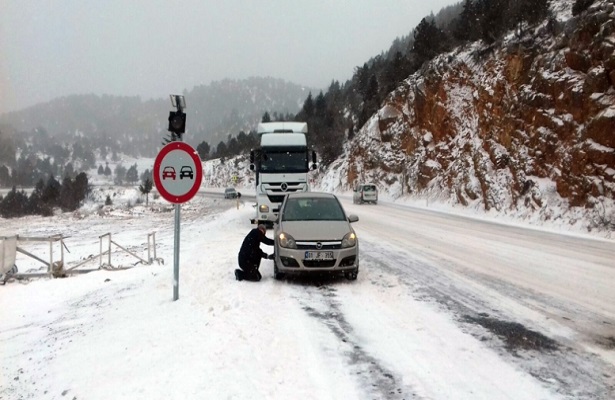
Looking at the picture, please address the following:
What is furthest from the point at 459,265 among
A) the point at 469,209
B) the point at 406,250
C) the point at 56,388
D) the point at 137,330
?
the point at 469,209

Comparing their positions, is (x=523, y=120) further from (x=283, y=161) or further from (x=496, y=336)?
(x=496, y=336)

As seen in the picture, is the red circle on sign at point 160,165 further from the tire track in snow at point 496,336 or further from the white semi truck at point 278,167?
the white semi truck at point 278,167

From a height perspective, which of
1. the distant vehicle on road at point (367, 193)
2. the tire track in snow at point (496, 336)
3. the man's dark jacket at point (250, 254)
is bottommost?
the tire track in snow at point (496, 336)

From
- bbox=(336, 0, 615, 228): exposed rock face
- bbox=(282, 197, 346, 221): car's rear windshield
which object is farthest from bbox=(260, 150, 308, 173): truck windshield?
bbox=(336, 0, 615, 228): exposed rock face

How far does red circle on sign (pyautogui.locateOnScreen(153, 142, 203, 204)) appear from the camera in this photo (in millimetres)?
6434

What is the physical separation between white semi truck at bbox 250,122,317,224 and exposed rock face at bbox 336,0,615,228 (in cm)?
1351

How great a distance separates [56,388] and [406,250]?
9386 mm

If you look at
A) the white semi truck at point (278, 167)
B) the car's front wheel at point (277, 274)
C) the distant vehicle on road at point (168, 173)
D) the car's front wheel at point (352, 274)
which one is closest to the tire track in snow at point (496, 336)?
the car's front wheel at point (352, 274)

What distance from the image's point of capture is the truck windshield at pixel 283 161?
685 inches

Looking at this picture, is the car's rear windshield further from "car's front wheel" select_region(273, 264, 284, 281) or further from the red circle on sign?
the red circle on sign

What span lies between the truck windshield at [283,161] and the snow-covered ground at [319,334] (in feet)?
25.4

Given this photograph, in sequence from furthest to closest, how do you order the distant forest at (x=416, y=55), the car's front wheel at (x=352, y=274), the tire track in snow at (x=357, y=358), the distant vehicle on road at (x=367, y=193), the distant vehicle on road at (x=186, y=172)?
the distant vehicle on road at (x=367, y=193) → the distant forest at (x=416, y=55) → the car's front wheel at (x=352, y=274) → the distant vehicle on road at (x=186, y=172) → the tire track in snow at (x=357, y=358)

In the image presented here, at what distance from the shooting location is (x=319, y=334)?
→ 537 cm

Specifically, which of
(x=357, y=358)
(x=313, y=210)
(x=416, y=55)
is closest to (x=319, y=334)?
(x=357, y=358)
